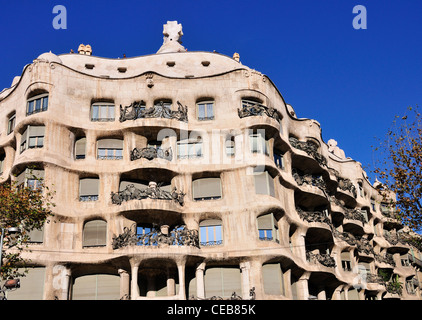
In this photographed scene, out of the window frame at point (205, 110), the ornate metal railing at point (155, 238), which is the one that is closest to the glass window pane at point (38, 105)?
the ornate metal railing at point (155, 238)

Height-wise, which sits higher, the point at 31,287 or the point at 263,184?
the point at 263,184

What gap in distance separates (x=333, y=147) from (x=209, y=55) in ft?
74.6

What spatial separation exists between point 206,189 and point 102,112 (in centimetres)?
884

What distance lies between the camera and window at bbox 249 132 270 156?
36.2 meters

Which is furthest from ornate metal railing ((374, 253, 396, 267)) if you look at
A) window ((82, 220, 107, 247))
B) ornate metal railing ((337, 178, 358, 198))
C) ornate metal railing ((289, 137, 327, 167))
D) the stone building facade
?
window ((82, 220, 107, 247))

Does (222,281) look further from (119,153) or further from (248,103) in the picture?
(248,103)

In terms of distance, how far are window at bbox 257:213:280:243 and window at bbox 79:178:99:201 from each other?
10.3m

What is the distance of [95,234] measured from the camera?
34031 millimetres

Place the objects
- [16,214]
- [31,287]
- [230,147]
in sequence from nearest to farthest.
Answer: [16,214], [31,287], [230,147]

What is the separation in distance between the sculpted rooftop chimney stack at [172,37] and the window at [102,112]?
9756 mm

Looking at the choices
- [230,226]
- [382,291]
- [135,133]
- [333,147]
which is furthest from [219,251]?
[333,147]

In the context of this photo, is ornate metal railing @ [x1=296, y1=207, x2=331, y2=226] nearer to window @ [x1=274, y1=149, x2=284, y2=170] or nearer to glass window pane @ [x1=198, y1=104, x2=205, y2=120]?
window @ [x1=274, y1=149, x2=284, y2=170]

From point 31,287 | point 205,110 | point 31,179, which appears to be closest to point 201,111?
point 205,110

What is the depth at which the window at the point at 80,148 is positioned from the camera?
36.2 meters
